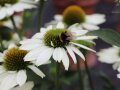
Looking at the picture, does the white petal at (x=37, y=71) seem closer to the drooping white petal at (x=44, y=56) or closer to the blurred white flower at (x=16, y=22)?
the drooping white petal at (x=44, y=56)

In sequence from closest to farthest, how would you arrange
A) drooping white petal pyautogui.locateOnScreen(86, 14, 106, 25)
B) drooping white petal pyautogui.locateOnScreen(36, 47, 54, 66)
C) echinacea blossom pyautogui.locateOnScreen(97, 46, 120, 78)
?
drooping white petal pyautogui.locateOnScreen(36, 47, 54, 66) < echinacea blossom pyautogui.locateOnScreen(97, 46, 120, 78) < drooping white petal pyautogui.locateOnScreen(86, 14, 106, 25)

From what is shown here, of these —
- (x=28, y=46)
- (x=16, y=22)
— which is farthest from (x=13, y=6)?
(x=28, y=46)

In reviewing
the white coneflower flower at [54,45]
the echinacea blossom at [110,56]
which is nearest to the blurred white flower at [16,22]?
the echinacea blossom at [110,56]

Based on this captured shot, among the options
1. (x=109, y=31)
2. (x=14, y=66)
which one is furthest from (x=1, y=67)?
(x=109, y=31)

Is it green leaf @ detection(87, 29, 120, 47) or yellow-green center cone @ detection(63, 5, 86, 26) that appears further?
yellow-green center cone @ detection(63, 5, 86, 26)

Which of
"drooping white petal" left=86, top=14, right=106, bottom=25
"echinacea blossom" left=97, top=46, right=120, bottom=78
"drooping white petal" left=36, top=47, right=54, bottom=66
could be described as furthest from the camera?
"drooping white petal" left=86, top=14, right=106, bottom=25

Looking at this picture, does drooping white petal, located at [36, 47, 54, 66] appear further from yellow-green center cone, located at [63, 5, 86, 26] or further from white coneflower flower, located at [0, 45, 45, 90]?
yellow-green center cone, located at [63, 5, 86, 26]

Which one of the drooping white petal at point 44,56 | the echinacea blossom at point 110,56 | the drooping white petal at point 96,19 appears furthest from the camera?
the drooping white petal at point 96,19

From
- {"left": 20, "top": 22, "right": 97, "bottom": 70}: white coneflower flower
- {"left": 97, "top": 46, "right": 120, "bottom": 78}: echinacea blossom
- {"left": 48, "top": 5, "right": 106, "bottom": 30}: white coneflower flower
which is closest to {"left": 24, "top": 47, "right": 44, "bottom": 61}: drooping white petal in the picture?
{"left": 20, "top": 22, "right": 97, "bottom": 70}: white coneflower flower
